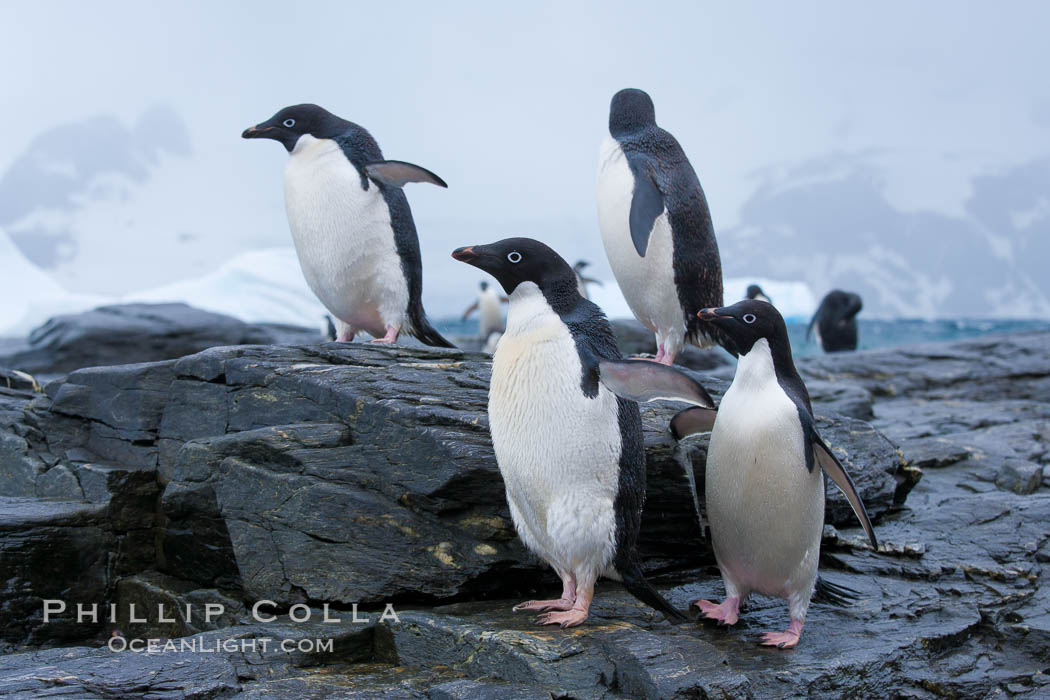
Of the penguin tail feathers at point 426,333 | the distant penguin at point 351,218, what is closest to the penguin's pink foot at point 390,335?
the distant penguin at point 351,218

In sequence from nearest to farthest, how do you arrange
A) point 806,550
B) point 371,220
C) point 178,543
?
1. point 806,550
2. point 178,543
3. point 371,220

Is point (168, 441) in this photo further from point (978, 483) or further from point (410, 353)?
point (978, 483)

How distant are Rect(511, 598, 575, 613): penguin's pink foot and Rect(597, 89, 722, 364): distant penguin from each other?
5.17 ft

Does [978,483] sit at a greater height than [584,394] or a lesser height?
lesser

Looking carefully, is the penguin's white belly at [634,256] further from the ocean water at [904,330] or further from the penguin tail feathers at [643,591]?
the ocean water at [904,330]

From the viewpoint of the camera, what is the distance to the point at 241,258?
1620 centimetres

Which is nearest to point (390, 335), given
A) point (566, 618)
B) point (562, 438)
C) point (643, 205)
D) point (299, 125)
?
point (299, 125)

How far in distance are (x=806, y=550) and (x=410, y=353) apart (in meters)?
1.68

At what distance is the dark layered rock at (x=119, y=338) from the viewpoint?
30.1 feet

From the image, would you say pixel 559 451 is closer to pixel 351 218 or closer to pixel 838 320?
pixel 351 218

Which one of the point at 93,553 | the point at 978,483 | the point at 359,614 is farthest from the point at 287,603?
the point at 978,483

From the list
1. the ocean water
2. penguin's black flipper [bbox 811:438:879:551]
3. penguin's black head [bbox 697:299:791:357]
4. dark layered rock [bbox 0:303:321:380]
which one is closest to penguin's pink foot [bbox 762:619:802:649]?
penguin's black flipper [bbox 811:438:879:551]

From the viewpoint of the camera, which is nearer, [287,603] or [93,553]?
[287,603]

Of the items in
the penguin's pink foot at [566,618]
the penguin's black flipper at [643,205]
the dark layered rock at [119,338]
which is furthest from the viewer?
the dark layered rock at [119,338]
